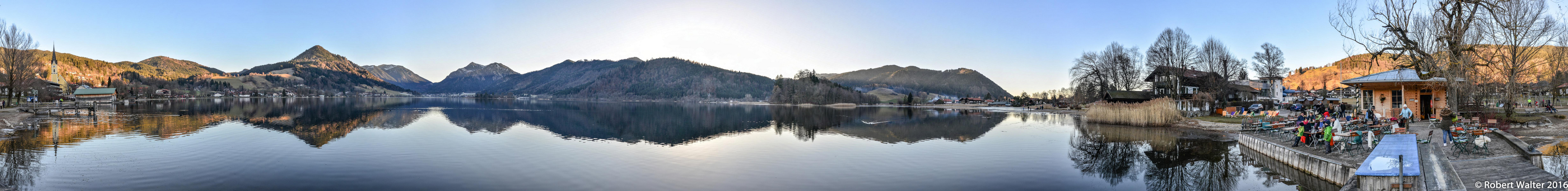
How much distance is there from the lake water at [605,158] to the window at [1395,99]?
705 cm

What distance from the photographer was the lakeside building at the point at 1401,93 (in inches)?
939

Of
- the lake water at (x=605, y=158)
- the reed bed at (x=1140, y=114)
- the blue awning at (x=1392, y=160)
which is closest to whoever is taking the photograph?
the blue awning at (x=1392, y=160)

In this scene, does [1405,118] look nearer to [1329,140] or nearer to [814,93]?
[1329,140]

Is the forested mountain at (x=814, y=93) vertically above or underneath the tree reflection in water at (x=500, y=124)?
above

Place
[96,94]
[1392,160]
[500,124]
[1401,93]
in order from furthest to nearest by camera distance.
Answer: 1. [96,94]
2. [500,124]
3. [1401,93]
4. [1392,160]

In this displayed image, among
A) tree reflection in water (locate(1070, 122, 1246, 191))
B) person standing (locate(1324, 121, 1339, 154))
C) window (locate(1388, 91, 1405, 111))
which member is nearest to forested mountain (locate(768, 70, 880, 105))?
tree reflection in water (locate(1070, 122, 1246, 191))

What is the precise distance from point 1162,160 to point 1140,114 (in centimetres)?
1513

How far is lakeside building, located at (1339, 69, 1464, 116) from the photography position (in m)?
23.9

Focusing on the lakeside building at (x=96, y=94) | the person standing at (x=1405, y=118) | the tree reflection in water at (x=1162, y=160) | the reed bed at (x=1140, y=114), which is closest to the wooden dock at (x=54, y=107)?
the lakeside building at (x=96, y=94)

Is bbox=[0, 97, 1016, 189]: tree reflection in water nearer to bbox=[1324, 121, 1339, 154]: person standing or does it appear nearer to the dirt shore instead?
the dirt shore

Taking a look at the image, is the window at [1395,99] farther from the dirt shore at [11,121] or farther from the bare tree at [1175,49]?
the dirt shore at [11,121]

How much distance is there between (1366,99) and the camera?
87.3 feet

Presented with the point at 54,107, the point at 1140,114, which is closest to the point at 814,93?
the point at 1140,114

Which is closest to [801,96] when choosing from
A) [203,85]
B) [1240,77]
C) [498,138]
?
[1240,77]
